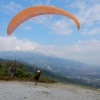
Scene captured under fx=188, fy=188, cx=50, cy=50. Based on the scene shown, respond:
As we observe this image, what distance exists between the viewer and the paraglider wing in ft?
36.4

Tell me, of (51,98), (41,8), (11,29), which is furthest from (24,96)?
(41,8)

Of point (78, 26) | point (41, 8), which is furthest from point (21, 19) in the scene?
point (78, 26)

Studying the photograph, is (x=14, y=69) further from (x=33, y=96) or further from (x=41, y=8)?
(x=41, y=8)

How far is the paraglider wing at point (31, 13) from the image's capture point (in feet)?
36.4

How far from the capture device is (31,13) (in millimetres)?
12305

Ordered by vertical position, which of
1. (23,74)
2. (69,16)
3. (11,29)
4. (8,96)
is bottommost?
(8,96)

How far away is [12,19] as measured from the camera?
1235 centimetres

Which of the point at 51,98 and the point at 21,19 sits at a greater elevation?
the point at 21,19

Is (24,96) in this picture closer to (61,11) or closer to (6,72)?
(61,11)


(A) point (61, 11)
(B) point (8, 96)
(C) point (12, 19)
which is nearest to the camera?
(A) point (61, 11)

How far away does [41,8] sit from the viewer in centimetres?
1138

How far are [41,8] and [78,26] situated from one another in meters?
2.48

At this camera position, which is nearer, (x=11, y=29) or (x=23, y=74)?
(x=11, y=29)

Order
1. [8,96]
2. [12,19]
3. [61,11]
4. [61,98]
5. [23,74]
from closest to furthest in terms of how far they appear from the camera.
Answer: [61,11]
[12,19]
[8,96]
[61,98]
[23,74]
